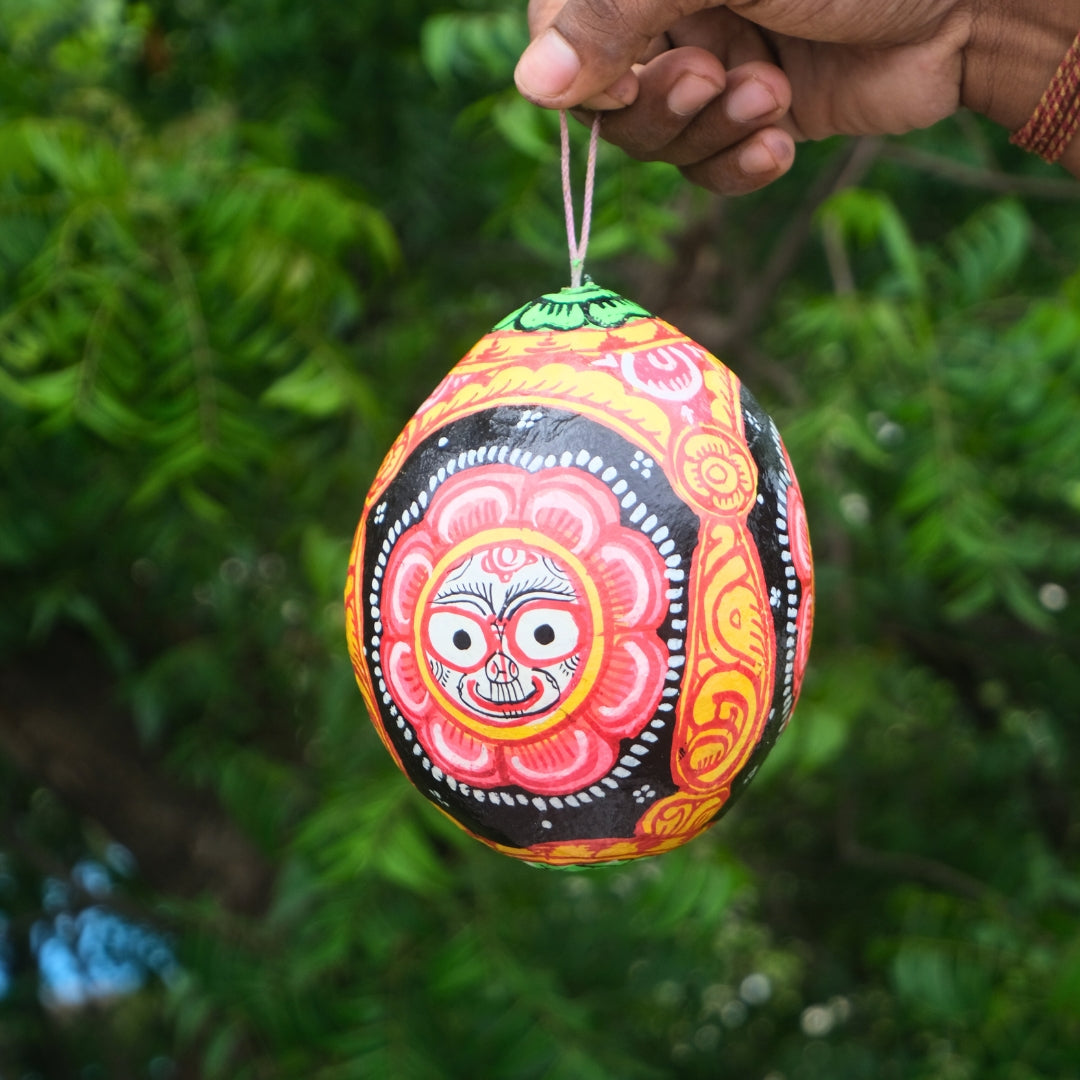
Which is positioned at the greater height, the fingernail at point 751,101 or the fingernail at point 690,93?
the fingernail at point 690,93

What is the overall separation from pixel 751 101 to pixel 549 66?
398 mm

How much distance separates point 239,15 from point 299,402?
125 cm

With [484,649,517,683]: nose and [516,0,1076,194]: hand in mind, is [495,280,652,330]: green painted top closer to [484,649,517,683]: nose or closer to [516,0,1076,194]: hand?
[516,0,1076,194]: hand

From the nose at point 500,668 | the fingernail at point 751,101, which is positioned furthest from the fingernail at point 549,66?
the nose at point 500,668

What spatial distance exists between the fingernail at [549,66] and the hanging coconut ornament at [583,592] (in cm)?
23

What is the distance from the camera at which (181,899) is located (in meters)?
4.08

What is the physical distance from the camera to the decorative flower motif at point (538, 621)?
127cm

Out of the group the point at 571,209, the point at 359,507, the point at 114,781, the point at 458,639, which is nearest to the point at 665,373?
the point at 571,209

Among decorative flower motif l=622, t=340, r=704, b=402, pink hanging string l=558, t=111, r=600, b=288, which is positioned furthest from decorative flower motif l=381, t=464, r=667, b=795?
pink hanging string l=558, t=111, r=600, b=288

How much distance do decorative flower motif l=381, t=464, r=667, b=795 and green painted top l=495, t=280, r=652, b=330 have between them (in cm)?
20

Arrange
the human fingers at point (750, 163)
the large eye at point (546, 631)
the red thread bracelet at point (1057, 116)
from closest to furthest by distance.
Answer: the large eye at point (546, 631) → the red thread bracelet at point (1057, 116) → the human fingers at point (750, 163)

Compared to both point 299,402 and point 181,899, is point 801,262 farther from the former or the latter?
point 181,899

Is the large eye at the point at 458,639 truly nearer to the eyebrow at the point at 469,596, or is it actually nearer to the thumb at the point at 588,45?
the eyebrow at the point at 469,596

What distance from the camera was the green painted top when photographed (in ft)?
4.63
